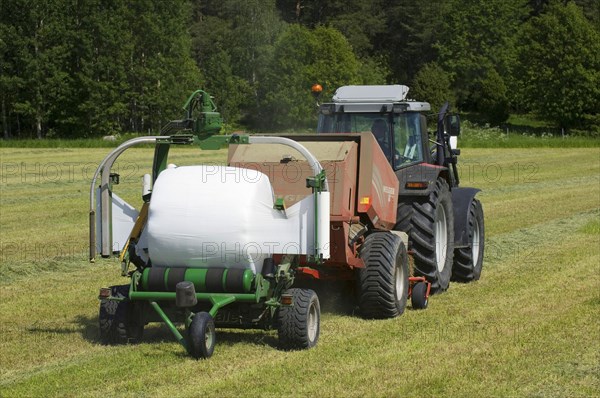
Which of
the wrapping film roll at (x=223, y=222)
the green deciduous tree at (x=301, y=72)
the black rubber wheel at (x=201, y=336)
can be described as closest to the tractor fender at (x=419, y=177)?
the wrapping film roll at (x=223, y=222)

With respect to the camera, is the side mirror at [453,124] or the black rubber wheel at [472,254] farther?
the black rubber wheel at [472,254]

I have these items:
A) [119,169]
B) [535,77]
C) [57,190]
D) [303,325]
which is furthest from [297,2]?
[303,325]

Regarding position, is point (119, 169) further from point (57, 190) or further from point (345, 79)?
point (345, 79)

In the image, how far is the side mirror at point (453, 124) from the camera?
12734 millimetres

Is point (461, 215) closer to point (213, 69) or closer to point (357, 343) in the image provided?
point (357, 343)

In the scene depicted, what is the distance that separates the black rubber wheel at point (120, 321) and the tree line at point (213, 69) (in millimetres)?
60763

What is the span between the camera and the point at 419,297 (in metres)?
10.8

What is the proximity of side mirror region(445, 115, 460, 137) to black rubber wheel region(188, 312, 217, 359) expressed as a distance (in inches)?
213

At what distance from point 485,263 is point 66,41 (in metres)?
59.6

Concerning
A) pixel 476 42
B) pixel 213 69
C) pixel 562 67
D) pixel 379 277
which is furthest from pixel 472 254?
pixel 476 42

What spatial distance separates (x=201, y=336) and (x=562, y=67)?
7150 cm

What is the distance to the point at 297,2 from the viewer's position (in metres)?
96.9

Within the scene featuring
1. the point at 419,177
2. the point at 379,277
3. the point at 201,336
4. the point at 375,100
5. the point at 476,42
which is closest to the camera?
the point at 201,336

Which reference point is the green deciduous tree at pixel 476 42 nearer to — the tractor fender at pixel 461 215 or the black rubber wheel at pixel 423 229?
the tractor fender at pixel 461 215
